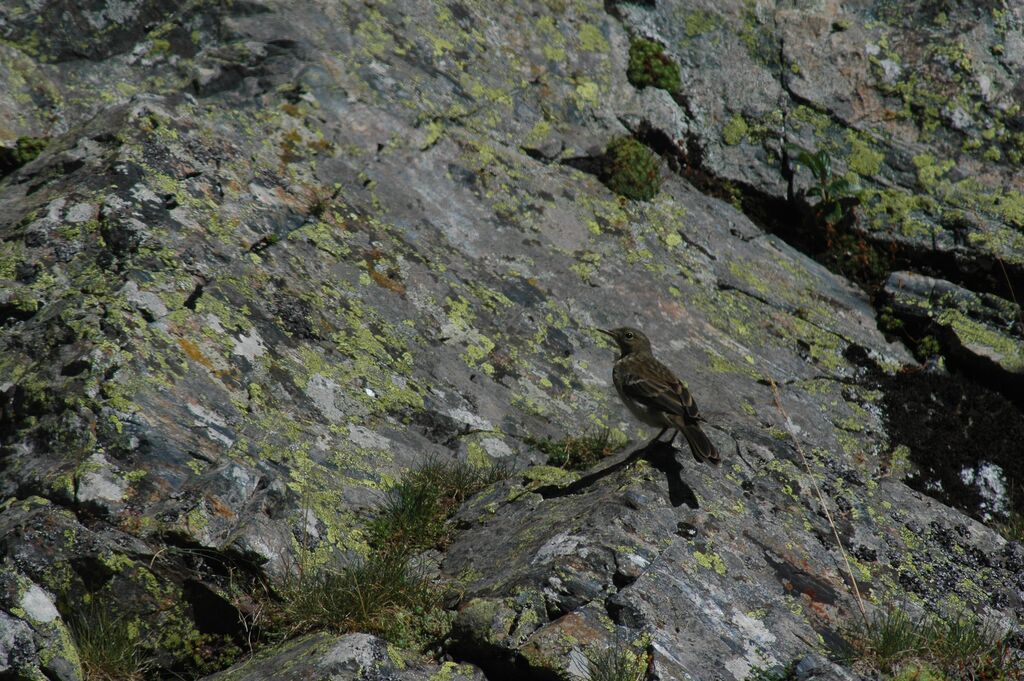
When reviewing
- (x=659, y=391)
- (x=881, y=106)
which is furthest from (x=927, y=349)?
(x=659, y=391)

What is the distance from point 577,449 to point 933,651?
9.33 feet

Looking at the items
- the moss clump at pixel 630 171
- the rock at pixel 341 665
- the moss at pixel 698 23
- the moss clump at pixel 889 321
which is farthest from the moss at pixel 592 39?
the rock at pixel 341 665

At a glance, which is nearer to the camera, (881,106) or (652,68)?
(652,68)

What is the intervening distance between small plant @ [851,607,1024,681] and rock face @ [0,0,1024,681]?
0.28m

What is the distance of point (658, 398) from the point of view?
6680 mm

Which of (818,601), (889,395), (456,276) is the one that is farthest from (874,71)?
(818,601)

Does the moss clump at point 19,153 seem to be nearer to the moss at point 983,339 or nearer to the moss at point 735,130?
the moss at point 735,130

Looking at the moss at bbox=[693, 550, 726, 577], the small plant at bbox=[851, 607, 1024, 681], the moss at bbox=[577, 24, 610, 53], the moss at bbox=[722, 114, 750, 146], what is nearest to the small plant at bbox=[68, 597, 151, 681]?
the moss at bbox=[693, 550, 726, 577]

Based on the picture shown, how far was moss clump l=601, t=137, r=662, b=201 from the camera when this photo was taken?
9.82 metres

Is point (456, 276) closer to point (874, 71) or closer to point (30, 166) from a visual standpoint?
point (30, 166)

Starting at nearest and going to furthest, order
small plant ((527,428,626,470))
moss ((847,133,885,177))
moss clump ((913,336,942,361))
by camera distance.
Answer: small plant ((527,428,626,470)) → moss clump ((913,336,942,361)) → moss ((847,133,885,177))

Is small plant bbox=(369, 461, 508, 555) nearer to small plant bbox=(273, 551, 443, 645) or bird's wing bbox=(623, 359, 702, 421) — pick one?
small plant bbox=(273, 551, 443, 645)

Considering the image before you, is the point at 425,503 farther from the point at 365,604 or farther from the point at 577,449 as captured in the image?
the point at 577,449

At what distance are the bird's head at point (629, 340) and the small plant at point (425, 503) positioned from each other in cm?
176
